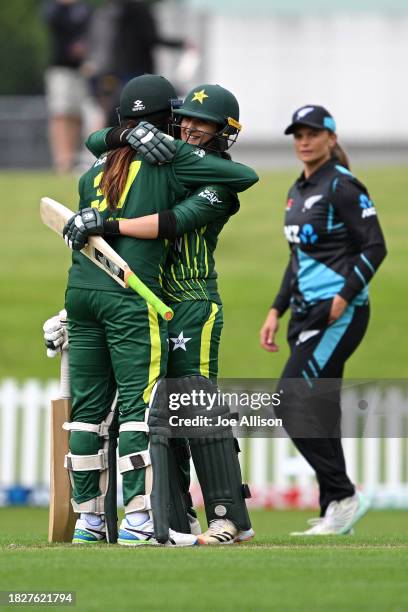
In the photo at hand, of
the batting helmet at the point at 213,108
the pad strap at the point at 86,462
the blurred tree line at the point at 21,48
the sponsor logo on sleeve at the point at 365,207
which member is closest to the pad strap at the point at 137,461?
the pad strap at the point at 86,462

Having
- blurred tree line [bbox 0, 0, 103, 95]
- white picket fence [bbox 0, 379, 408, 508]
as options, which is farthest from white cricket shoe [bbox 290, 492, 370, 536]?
blurred tree line [bbox 0, 0, 103, 95]

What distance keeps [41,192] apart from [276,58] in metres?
8.42

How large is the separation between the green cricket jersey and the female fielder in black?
1351 mm

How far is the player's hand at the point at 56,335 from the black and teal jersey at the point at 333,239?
1837mm

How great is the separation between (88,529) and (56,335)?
0.89m

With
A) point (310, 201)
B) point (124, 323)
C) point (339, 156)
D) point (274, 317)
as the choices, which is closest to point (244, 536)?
point (124, 323)

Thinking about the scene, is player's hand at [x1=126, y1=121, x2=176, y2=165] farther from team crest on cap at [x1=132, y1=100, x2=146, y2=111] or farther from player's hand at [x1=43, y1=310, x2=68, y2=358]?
player's hand at [x1=43, y1=310, x2=68, y2=358]

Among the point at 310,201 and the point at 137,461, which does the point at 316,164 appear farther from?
the point at 137,461

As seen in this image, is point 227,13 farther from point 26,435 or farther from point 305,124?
point 305,124

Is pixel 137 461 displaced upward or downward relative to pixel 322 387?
downward

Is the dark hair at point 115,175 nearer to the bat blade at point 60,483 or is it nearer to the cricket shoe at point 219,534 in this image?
the bat blade at point 60,483

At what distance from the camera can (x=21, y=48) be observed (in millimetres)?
49594

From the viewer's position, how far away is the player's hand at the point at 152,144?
695 cm

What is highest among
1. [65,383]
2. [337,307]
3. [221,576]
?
[337,307]
